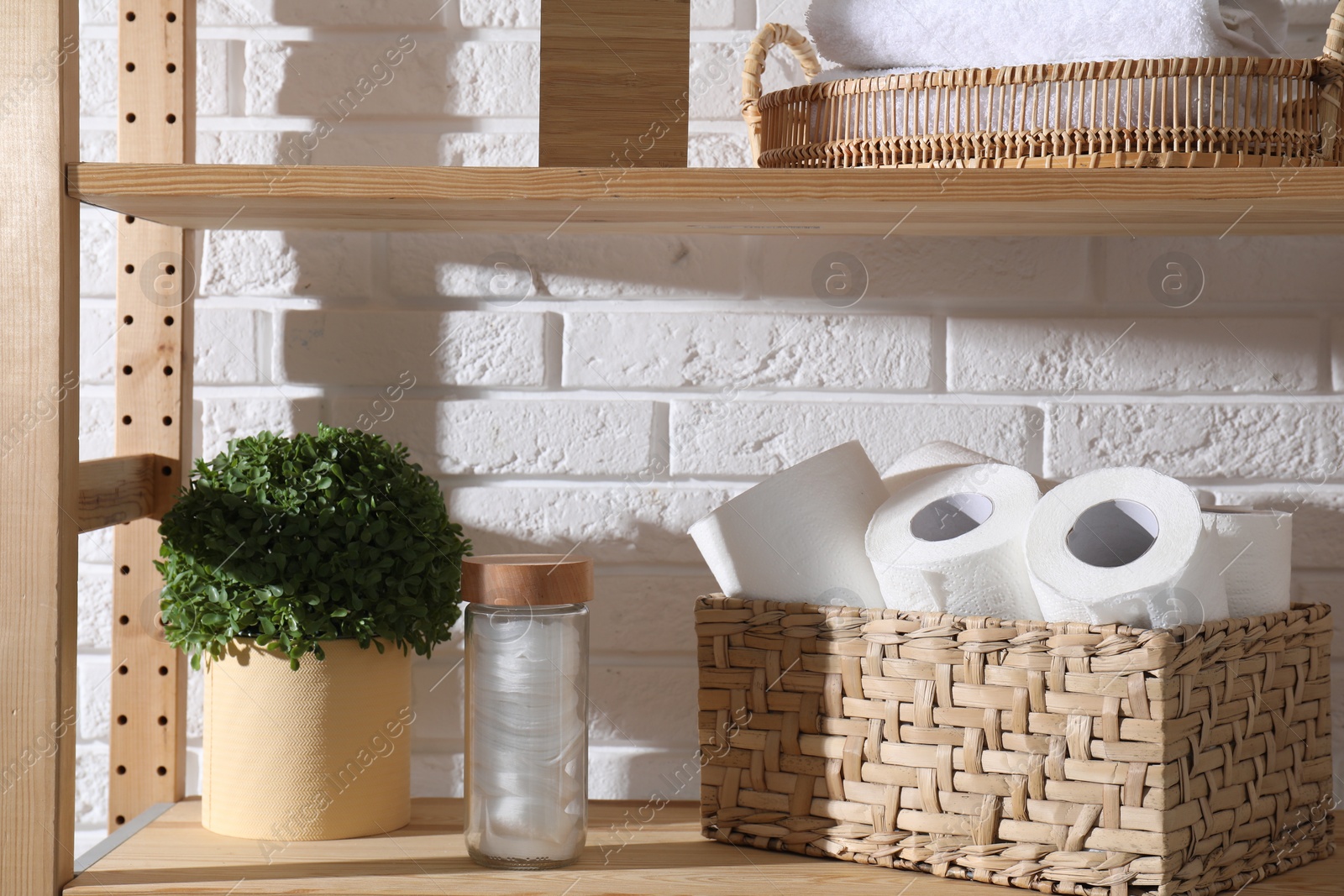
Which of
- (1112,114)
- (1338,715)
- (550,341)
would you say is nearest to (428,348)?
(550,341)

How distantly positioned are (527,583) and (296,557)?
0.52ft

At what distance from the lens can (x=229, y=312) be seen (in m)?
0.94

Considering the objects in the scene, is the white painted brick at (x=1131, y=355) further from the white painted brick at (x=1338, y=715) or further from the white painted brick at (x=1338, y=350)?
the white painted brick at (x=1338, y=715)

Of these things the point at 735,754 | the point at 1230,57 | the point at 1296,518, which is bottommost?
the point at 735,754

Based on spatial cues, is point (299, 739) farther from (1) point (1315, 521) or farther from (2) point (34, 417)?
(1) point (1315, 521)

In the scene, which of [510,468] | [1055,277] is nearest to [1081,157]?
[1055,277]

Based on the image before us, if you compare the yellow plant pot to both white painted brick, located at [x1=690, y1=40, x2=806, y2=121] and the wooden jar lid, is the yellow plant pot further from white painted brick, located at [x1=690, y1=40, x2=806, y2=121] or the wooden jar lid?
white painted brick, located at [x1=690, y1=40, x2=806, y2=121]

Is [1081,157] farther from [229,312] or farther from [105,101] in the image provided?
[105,101]

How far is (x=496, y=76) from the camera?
3.08 ft

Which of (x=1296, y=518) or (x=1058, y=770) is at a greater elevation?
(x=1296, y=518)

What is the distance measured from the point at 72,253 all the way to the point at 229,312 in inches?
10.5

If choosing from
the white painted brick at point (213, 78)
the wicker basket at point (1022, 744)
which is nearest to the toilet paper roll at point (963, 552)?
the wicker basket at point (1022, 744)

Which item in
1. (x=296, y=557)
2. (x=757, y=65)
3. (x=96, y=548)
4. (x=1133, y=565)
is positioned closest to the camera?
(x=1133, y=565)

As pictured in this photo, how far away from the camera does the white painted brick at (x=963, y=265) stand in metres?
0.92
